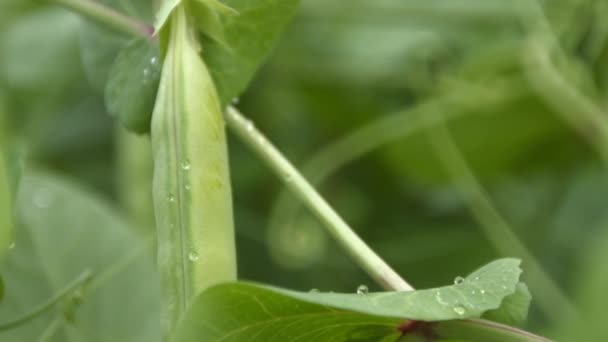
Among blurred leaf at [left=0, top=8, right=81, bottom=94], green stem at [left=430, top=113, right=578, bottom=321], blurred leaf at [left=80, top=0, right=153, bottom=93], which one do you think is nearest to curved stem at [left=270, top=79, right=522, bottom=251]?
green stem at [left=430, top=113, right=578, bottom=321]

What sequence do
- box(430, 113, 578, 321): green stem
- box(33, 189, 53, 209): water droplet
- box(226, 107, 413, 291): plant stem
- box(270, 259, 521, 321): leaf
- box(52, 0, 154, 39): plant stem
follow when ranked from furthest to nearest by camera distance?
box(430, 113, 578, 321): green stem < box(33, 189, 53, 209): water droplet < box(52, 0, 154, 39): plant stem < box(226, 107, 413, 291): plant stem < box(270, 259, 521, 321): leaf

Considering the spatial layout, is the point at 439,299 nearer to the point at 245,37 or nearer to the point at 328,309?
the point at 328,309

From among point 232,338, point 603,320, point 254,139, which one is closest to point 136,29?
point 254,139

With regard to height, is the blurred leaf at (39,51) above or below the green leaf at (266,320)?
above

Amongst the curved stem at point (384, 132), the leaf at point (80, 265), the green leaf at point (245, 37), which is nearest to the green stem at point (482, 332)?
the green leaf at point (245, 37)

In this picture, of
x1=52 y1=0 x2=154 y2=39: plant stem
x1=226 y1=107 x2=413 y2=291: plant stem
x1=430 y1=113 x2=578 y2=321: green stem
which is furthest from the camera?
x1=430 y1=113 x2=578 y2=321: green stem

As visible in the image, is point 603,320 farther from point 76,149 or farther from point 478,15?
point 76,149

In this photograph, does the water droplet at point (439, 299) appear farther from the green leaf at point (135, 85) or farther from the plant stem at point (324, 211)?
the green leaf at point (135, 85)

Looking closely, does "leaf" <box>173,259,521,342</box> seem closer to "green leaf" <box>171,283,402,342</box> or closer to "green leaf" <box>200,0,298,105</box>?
"green leaf" <box>171,283,402,342</box>
